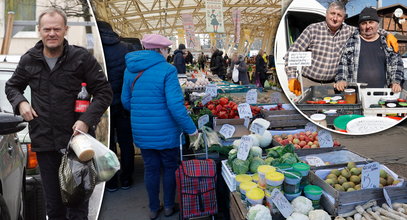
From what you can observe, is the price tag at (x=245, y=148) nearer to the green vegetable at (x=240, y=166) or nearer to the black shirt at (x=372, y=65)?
the green vegetable at (x=240, y=166)

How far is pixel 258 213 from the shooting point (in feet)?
5.88

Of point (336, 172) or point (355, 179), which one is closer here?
point (355, 179)

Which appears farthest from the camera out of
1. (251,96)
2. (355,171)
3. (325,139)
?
(251,96)

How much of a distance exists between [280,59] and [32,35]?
129 inches

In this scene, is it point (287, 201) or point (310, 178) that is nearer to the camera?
point (287, 201)

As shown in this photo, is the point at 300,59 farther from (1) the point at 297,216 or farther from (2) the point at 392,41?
(1) the point at 297,216

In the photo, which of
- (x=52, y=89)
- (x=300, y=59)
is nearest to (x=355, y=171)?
(x=300, y=59)

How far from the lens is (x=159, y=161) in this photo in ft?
9.96

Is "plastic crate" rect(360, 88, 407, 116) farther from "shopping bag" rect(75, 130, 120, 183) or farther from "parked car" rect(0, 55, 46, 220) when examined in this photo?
"parked car" rect(0, 55, 46, 220)

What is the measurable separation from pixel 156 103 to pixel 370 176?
1714mm

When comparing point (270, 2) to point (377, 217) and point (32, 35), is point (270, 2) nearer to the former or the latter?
point (32, 35)

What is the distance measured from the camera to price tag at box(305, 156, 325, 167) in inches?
94.4

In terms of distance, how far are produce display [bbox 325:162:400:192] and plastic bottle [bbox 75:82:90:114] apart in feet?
5.45

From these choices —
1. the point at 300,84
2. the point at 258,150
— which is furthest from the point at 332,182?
the point at 300,84
